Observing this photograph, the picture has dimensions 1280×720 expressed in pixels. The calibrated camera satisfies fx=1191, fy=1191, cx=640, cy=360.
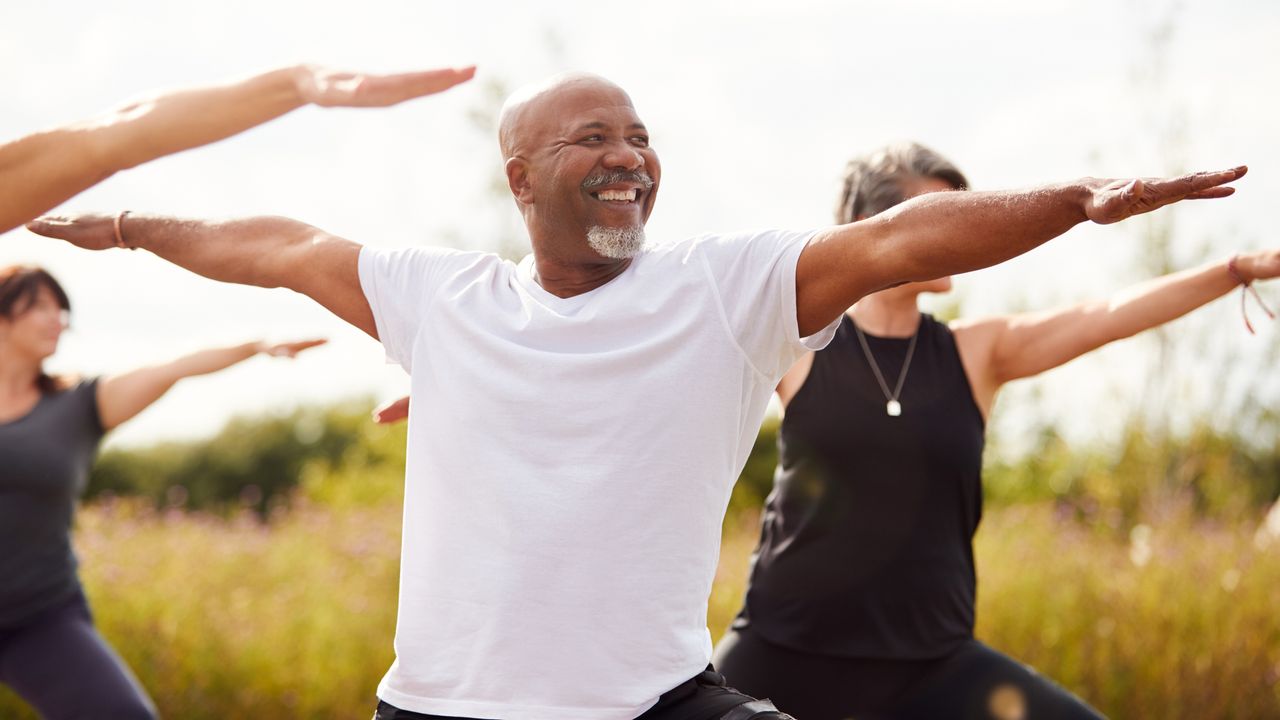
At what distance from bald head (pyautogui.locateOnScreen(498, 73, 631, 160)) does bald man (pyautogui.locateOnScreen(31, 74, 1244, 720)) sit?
0.08 m

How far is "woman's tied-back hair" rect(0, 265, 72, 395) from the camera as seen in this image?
183 inches

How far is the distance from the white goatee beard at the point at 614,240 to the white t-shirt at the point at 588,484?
73 millimetres

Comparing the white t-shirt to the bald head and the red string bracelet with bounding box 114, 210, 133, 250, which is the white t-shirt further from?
the red string bracelet with bounding box 114, 210, 133, 250

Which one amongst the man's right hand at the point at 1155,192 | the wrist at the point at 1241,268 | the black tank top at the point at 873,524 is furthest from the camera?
the black tank top at the point at 873,524

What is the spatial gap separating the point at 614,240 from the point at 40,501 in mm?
3012

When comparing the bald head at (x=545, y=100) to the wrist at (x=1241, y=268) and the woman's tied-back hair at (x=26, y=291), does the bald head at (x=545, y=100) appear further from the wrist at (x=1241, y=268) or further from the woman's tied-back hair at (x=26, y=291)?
the woman's tied-back hair at (x=26, y=291)

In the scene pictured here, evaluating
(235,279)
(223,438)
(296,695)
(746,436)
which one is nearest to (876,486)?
(746,436)

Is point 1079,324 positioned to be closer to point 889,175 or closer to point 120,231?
point 889,175

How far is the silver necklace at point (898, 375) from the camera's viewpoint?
3.46m

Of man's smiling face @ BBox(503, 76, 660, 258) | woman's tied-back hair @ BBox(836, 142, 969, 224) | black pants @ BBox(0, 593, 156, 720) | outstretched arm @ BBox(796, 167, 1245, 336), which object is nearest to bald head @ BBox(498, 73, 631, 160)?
man's smiling face @ BBox(503, 76, 660, 258)

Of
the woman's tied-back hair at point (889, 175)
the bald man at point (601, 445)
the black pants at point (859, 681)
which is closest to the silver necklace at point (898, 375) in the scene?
the woman's tied-back hair at point (889, 175)

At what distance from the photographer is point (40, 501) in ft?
14.7

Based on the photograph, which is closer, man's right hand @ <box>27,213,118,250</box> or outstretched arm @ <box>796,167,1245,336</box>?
outstretched arm @ <box>796,167,1245,336</box>

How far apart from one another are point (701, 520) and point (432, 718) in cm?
68
